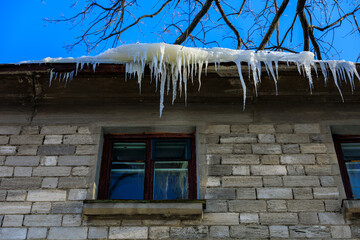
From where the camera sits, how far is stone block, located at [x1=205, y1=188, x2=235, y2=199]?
4.68 metres

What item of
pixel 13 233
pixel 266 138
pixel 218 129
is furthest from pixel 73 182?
pixel 266 138

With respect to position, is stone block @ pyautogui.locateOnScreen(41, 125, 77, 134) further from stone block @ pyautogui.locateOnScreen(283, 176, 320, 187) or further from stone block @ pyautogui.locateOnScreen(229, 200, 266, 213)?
stone block @ pyautogui.locateOnScreen(283, 176, 320, 187)

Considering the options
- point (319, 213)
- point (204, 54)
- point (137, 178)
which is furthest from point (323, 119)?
point (137, 178)

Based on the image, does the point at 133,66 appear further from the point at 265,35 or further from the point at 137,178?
the point at 265,35

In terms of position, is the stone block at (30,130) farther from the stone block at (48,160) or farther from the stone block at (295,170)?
the stone block at (295,170)

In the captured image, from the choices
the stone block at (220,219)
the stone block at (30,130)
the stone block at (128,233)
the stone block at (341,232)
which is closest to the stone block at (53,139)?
the stone block at (30,130)

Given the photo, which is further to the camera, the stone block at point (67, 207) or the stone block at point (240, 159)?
the stone block at point (240, 159)

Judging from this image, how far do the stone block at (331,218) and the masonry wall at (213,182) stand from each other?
0.4 inches

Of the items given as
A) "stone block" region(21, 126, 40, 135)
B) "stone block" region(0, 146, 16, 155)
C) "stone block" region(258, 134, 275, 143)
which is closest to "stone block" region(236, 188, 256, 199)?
"stone block" region(258, 134, 275, 143)

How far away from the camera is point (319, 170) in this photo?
4891 mm

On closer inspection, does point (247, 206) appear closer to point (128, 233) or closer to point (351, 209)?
point (351, 209)

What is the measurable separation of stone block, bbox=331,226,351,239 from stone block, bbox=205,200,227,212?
109cm

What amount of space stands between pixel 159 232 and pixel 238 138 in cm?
151

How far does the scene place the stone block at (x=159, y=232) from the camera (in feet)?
14.3
